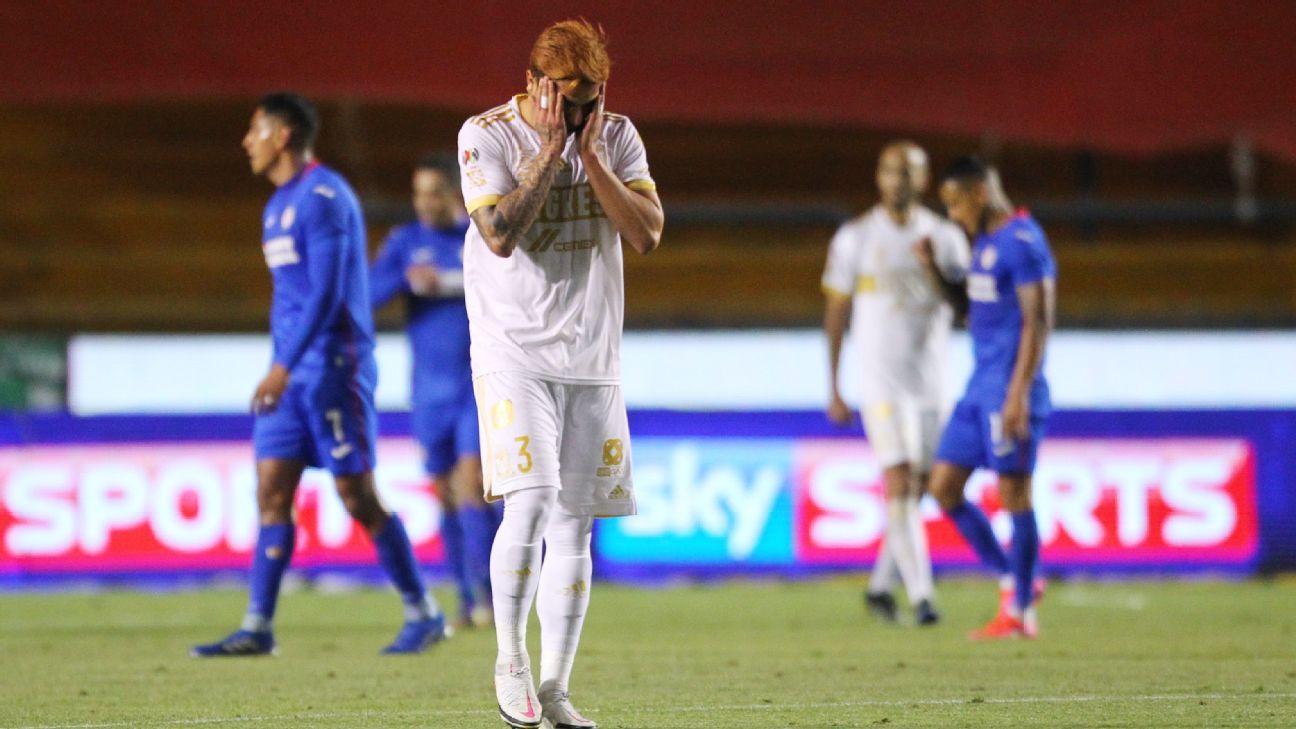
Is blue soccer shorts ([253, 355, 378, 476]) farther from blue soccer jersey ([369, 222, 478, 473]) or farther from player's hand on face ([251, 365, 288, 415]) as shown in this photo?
blue soccer jersey ([369, 222, 478, 473])

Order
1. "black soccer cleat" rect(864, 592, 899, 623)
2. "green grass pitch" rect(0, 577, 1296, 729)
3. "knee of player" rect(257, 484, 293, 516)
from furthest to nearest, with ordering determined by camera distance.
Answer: "black soccer cleat" rect(864, 592, 899, 623), "knee of player" rect(257, 484, 293, 516), "green grass pitch" rect(0, 577, 1296, 729)

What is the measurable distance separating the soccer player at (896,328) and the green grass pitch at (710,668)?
2.61 ft

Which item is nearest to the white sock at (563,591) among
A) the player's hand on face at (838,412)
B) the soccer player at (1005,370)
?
the soccer player at (1005,370)

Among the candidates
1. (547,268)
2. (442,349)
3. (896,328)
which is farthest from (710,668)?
(896,328)

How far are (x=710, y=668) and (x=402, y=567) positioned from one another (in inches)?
57.8

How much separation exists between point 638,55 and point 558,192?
3105mm

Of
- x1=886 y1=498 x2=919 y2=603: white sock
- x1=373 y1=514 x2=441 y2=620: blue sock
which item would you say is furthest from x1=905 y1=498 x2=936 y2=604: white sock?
x1=373 y1=514 x2=441 y2=620: blue sock

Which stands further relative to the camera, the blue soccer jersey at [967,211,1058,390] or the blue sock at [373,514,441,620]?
the blue soccer jersey at [967,211,1058,390]

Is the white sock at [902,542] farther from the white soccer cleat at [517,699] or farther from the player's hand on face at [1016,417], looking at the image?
the white soccer cleat at [517,699]

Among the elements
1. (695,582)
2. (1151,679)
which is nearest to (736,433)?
(695,582)

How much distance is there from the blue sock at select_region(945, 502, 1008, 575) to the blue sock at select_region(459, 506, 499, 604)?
7.04 feet

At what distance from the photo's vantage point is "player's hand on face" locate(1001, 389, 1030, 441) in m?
7.98

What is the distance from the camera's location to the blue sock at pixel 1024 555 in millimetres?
8070

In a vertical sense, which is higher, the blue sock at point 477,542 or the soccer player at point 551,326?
the soccer player at point 551,326
